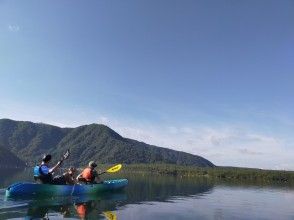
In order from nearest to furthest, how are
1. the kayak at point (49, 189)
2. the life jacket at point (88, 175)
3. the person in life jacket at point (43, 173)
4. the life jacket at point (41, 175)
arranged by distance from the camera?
the kayak at point (49, 189), the person in life jacket at point (43, 173), the life jacket at point (41, 175), the life jacket at point (88, 175)

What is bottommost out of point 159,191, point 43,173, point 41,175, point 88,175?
point 41,175

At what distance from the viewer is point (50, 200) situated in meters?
25.0

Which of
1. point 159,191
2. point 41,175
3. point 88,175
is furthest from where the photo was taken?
point 159,191

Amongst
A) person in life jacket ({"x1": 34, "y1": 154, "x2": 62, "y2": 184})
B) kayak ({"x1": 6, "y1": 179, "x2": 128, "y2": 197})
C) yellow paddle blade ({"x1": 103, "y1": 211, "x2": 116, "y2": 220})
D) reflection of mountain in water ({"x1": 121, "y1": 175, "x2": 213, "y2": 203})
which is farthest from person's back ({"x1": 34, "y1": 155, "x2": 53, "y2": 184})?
yellow paddle blade ({"x1": 103, "y1": 211, "x2": 116, "y2": 220})

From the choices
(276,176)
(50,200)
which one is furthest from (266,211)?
(276,176)

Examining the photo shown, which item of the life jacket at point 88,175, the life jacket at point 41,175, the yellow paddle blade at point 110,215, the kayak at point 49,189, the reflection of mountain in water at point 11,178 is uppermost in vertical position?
the reflection of mountain in water at point 11,178

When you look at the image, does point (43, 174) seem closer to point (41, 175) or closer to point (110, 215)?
point (41, 175)

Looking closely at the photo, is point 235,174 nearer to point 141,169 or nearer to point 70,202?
point 141,169

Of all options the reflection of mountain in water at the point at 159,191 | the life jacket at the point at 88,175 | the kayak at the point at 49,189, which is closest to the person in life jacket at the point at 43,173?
the kayak at the point at 49,189

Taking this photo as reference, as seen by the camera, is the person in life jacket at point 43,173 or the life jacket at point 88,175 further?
the life jacket at point 88,175

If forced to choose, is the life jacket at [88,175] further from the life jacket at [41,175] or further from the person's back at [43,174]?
the life jacket at [41,175]

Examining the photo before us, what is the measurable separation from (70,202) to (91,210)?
3.01 metres

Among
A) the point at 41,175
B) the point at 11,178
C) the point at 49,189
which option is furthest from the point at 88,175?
the point at 11,178

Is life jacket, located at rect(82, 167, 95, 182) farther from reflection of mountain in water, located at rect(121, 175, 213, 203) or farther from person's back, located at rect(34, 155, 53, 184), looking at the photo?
person's back, located at rect(34, 155, 53, 184)
